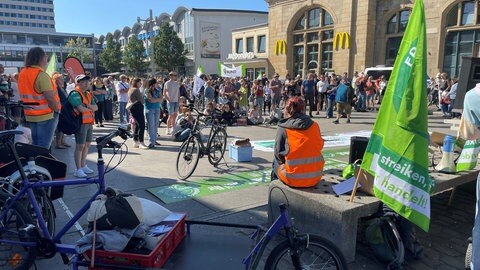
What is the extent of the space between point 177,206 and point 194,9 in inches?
2495

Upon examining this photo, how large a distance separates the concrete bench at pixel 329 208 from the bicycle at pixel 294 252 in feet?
2.22

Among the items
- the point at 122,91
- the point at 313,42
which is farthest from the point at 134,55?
the point at 122,91

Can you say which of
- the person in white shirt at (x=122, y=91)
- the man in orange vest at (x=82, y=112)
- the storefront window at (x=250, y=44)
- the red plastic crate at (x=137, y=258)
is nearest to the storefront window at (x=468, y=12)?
the person in white shirt at (x=122, y=91)

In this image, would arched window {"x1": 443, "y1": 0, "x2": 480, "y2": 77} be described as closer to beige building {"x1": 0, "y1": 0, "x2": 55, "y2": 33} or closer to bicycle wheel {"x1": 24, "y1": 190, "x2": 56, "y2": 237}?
bicycle wheel {"x1": 24, "y1": 190, "x2": 56, "y2": 237}

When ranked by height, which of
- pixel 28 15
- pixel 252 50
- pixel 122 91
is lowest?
pixel 122 91

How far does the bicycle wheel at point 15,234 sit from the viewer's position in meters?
3.25

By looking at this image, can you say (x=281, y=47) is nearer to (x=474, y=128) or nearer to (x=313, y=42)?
(x=313, y=42)

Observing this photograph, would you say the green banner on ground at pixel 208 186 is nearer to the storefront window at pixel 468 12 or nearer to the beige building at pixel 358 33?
the beige building at pixel 358 33

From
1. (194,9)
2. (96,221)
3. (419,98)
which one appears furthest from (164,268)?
(194,9)

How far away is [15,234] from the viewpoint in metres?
3.34

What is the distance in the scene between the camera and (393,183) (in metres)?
3.29

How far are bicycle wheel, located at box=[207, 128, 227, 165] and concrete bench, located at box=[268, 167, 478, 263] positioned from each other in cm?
320

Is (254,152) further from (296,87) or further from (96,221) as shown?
(296,87)

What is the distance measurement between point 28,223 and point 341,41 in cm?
3427
